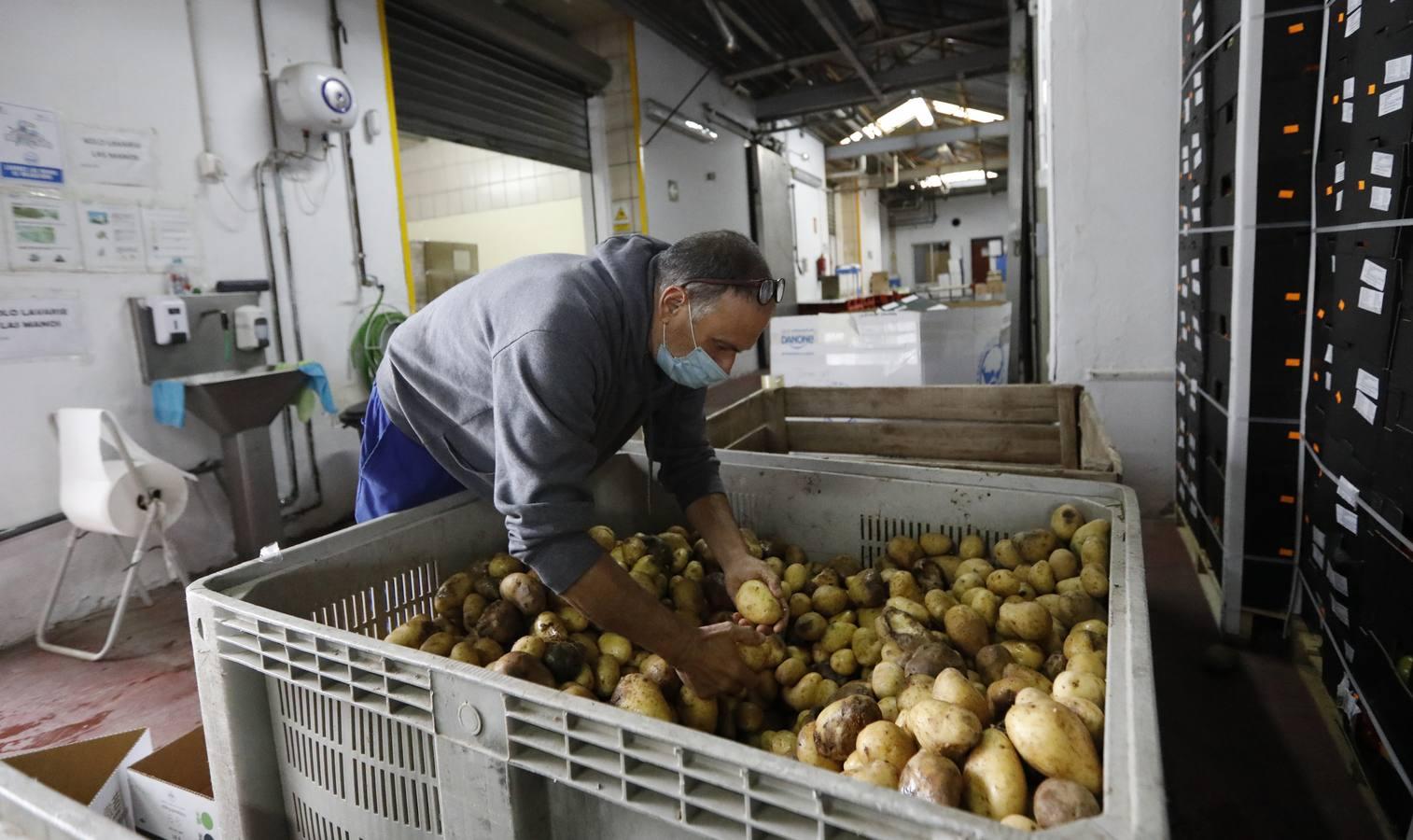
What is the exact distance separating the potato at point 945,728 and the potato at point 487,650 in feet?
A: 2.47

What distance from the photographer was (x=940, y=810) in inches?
25.9

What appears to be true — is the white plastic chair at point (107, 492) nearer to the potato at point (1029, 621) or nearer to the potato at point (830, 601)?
the potato at point (830, 601)

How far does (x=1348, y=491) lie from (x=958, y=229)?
20882mm

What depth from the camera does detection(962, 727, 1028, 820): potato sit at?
907 mm

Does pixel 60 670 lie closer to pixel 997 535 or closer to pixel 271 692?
pixel 271 692

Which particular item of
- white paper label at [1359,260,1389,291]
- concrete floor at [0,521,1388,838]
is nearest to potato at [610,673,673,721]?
concrete floor at [0,521,1388,838]

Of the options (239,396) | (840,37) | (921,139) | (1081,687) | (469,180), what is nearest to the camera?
(1081,687)

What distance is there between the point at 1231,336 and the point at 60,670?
13.2 feet

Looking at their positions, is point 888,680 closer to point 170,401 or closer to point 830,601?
point 830,601

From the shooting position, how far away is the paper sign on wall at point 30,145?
122 inches

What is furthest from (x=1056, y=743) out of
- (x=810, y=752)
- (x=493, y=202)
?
(x=493, y=202)

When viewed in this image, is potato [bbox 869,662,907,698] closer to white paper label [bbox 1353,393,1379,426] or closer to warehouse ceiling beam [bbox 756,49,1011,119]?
white paper label [bbox 1353,393,1379,426]

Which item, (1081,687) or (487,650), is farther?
(487,650)

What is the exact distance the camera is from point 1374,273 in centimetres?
157
